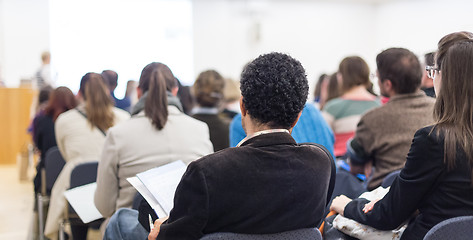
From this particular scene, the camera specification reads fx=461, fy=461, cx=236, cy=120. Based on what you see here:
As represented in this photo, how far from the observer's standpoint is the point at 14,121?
7082 mm

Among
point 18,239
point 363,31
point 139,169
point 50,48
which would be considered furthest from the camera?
point 363,31

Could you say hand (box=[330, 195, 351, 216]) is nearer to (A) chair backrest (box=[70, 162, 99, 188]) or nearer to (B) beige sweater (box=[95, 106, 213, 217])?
(B) beige sweater (box=[95, 106, 213, 217])

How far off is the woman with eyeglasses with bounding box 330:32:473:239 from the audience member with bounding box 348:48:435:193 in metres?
0.72

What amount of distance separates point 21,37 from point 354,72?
7097mm

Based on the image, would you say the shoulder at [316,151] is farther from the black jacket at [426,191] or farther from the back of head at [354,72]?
the back of head at [354,72]

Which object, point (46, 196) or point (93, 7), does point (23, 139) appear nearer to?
point (93, 7)

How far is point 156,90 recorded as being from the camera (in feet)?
7.09

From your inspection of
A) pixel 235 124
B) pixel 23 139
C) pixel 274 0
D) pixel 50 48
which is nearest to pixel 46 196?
pixel 235 124

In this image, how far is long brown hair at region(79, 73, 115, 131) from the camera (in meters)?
2.92

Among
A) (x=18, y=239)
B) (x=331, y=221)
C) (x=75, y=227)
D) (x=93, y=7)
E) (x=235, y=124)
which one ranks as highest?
(x=93, y=7)

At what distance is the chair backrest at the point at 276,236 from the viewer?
46.3 inches

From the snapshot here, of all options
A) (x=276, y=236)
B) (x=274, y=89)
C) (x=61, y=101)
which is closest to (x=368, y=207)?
(x=276, y=236)

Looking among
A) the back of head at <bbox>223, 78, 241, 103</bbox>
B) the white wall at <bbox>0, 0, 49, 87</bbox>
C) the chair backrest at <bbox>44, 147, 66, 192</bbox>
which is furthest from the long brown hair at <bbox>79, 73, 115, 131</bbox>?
the white wall at <bbox>0, 0, 49, 87</bbox>

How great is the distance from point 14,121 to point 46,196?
445cm
